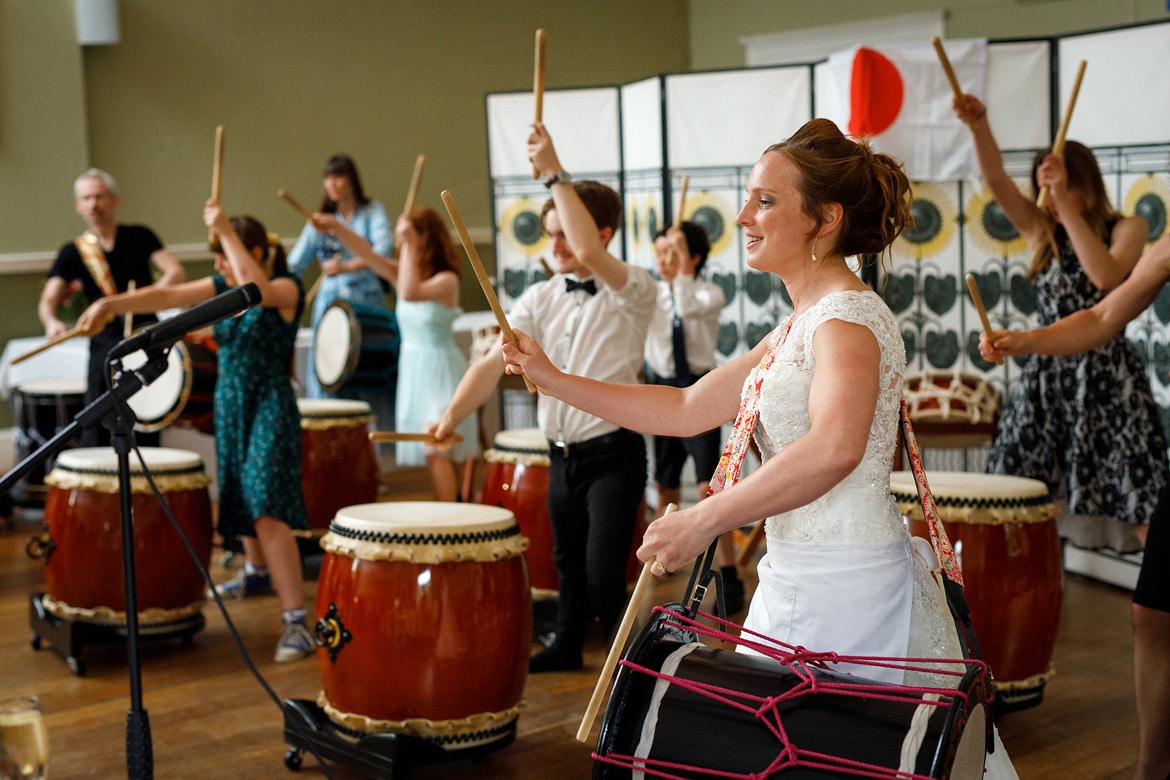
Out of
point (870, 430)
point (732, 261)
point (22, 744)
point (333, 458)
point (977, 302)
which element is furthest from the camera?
point (732, 261)

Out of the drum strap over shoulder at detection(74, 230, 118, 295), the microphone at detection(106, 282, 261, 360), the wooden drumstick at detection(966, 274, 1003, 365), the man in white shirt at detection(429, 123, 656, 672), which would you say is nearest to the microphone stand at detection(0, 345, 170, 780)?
the microphone at detection(106, 282, 261, 360)

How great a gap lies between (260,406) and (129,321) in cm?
69

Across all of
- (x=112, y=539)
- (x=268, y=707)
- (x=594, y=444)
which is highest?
(x=594, y=444)

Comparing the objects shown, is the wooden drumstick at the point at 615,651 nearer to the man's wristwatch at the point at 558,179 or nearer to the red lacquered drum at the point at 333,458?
the man's wristwatch at the point at 558,179

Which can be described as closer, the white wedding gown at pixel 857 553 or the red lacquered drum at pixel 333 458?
the white wedding gown at pixel 857 553

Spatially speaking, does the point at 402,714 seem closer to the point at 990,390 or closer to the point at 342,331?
the point at 990,390

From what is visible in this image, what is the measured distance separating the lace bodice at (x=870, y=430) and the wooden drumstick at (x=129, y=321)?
2.30 metres

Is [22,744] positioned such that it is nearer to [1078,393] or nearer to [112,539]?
[112,539]

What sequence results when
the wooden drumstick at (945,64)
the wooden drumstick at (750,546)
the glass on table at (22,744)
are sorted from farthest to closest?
the wooden drumstick at (750,546) < the wooden drumstick at (945,64) < the glass on table at (22,744)

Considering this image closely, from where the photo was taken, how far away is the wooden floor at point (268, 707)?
279 centimetres

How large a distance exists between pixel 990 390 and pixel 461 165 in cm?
479

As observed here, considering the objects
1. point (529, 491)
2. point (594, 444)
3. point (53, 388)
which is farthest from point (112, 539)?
point (53, 388)

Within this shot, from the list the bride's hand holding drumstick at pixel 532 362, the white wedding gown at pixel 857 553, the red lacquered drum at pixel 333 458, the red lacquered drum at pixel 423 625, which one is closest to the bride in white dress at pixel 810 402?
the white wedding gown at pixel 857 553

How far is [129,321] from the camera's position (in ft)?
13.1
